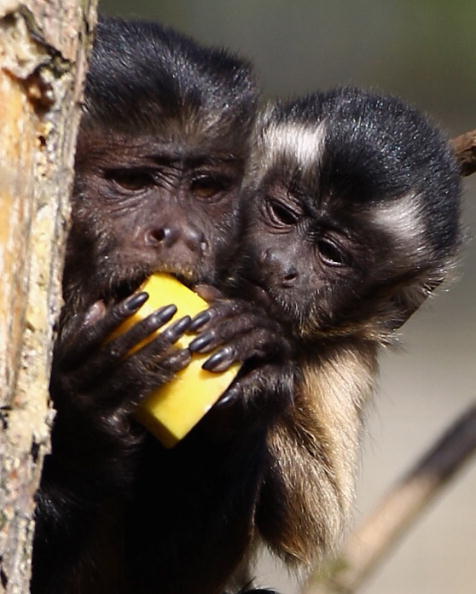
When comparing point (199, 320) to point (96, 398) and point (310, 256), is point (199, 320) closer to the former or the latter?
point (96, 398)

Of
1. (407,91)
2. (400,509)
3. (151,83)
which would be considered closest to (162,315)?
(151,83)

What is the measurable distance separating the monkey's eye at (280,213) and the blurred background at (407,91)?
4.33m

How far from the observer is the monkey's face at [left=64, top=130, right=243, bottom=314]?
3020 mm

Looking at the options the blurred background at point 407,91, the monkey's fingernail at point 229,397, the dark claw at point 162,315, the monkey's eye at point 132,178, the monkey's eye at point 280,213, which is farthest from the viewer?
the blurred background at point 407,91

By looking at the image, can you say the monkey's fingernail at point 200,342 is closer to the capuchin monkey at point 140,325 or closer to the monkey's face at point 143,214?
the capuchin monkey at point 140,325

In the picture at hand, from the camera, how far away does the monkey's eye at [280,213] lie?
353 centimetres

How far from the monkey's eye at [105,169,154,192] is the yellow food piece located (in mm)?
338

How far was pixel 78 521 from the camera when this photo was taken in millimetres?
2939

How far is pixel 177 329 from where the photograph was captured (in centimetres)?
281

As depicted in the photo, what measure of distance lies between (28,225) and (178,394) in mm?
860

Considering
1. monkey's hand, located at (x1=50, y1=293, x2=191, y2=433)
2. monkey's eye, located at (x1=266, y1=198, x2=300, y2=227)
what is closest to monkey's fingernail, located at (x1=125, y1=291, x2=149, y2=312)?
monkey's hand, located at (x1=50, y1=293, x2=191, y2=433)

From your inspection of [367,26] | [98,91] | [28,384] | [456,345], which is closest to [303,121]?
[98,91]

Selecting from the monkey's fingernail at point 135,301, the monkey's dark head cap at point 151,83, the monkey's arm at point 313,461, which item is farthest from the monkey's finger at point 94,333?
the monkey's arm at point 313,461

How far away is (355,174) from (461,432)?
81 cm
